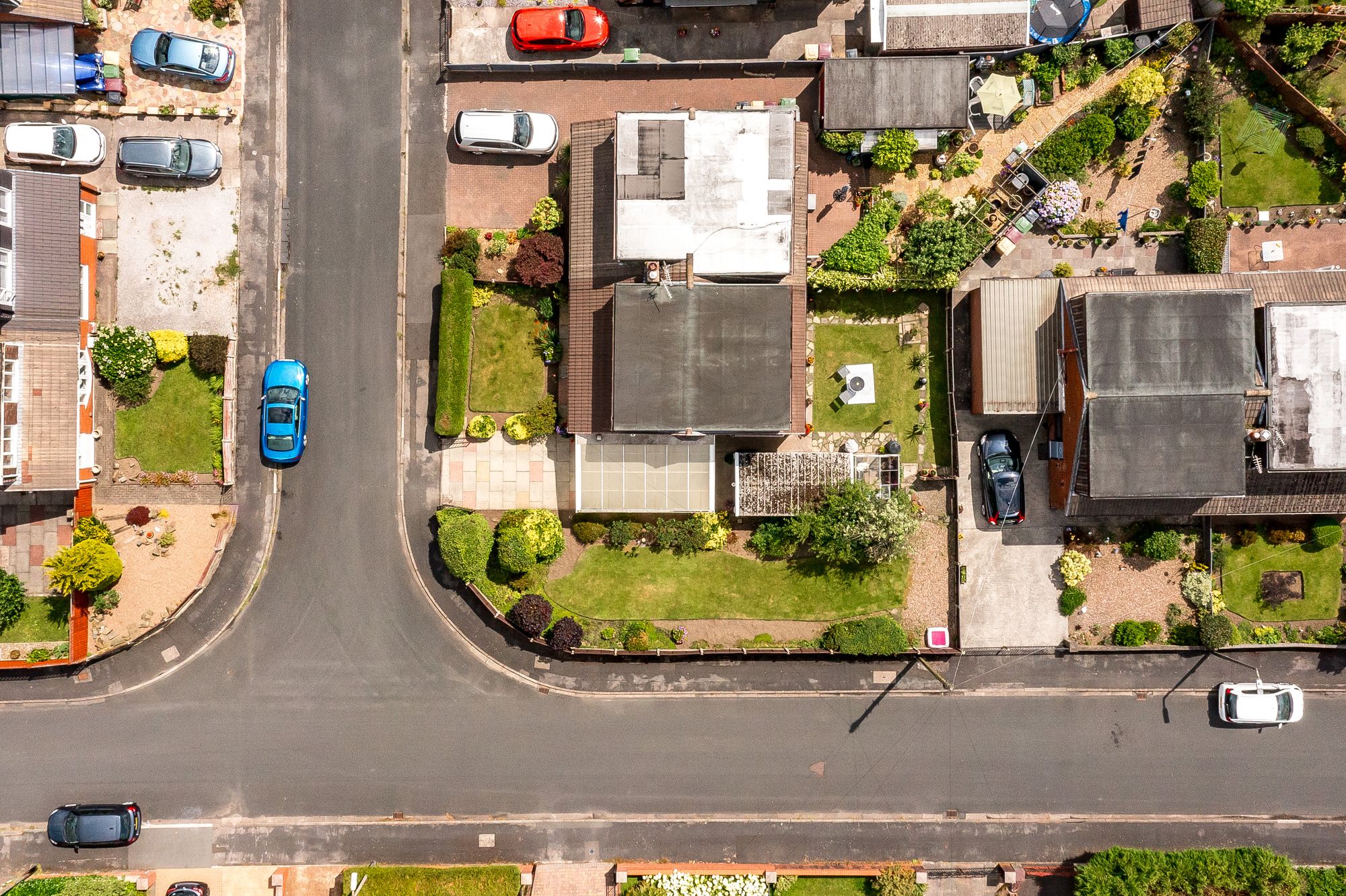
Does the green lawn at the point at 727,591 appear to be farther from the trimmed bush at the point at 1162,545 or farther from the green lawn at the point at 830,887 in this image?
the green lawn at the point at 830,887

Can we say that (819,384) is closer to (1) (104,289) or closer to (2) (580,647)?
(2) (580,647)

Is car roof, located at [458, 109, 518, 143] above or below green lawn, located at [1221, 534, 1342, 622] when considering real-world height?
above

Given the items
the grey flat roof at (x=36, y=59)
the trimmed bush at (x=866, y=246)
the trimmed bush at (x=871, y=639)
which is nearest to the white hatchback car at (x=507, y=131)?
the trimmed bush at (x=866, y=246)

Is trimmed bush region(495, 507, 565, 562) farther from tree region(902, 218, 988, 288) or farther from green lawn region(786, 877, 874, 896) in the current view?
tree region(902, 218, 988, 288)

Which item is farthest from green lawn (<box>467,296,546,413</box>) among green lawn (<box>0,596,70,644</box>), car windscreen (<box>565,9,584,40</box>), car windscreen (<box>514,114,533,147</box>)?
green lawn (<box>0,596,70,644</box>)

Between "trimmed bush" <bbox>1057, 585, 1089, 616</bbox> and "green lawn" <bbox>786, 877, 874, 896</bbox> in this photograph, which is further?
"trimmed bush" <bbox>1057, 585, 1089, 616</bbox>

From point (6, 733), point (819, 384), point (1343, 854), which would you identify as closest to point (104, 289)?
point (6, 733)
